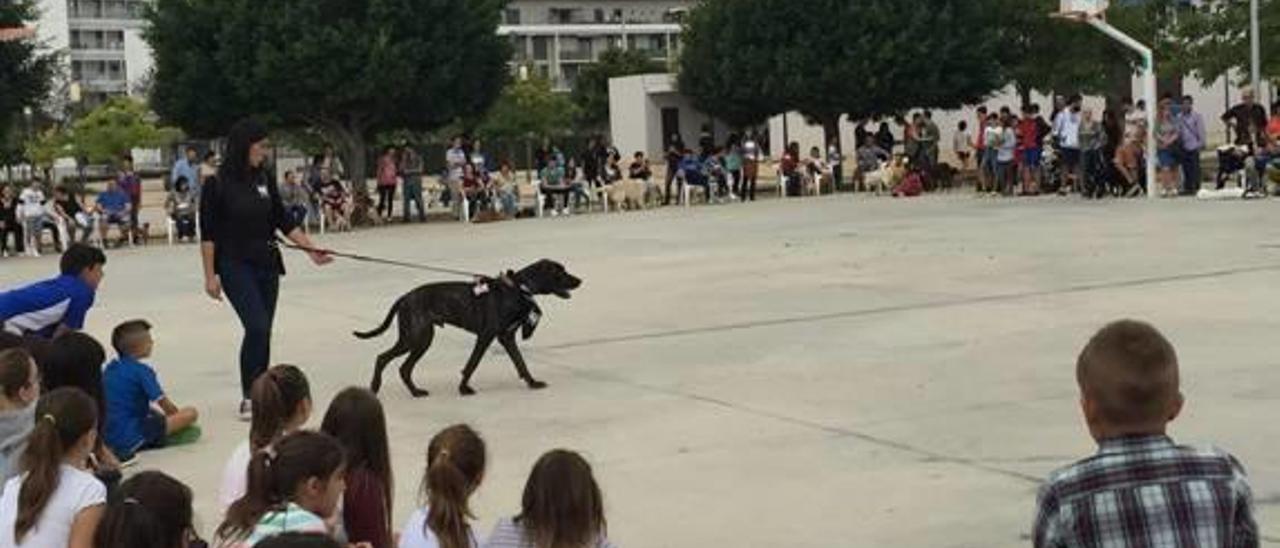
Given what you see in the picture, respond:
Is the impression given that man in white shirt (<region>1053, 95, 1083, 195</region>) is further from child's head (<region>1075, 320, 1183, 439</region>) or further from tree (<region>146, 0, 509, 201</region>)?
child's head (<region>1075, 320, 1183, 439</region>)

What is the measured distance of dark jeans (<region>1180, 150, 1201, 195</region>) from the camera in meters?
25.8

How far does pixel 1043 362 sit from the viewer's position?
10039 millimetres

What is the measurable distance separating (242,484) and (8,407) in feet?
3.92

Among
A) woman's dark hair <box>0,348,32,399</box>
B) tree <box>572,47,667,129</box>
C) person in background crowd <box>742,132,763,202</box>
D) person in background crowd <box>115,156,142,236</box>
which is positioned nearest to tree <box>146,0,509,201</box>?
person in background crowd <box>115,156,142,236</box>

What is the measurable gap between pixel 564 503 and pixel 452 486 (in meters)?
0.66

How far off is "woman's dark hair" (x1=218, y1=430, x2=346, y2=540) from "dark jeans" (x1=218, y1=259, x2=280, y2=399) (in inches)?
203

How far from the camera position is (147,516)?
3752 millimetres

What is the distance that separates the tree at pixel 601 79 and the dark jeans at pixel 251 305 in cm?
7529

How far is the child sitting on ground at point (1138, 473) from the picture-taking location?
2.95m

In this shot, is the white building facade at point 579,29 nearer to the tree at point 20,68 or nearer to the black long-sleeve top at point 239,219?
the tree at point 20,68

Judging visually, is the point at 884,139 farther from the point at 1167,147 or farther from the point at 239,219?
the point at 239,219

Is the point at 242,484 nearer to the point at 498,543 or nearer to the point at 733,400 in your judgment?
the point at 498,543

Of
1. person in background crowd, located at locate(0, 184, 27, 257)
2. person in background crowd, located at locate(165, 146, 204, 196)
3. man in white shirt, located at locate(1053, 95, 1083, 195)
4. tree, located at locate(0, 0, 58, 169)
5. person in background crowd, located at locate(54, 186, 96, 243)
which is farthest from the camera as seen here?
tree, located at locate(0, 0, 58, 169)

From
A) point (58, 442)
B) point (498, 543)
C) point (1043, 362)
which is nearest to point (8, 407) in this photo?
point (58, 442)
